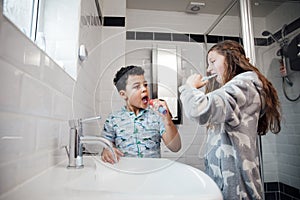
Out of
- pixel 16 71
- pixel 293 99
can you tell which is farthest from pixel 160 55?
pixel 293 99

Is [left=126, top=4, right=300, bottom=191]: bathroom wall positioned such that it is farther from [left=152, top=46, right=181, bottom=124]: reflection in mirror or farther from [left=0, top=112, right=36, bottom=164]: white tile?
[left=0, top=112, right=36, bottom=164]: white tile

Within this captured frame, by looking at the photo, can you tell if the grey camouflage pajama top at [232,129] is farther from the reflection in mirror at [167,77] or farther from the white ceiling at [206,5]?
the white ceiling at [206,5]

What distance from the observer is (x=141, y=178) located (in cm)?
62

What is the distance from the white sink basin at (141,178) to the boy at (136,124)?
4cm

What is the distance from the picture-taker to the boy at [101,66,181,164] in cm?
71

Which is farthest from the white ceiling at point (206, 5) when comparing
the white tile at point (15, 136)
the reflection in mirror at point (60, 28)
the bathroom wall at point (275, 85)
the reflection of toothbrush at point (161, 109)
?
the white tile at point (15, 136)

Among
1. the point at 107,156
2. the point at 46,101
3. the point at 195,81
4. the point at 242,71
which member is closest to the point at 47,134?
the point at 46,101

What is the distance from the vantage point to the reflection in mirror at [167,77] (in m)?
0.72

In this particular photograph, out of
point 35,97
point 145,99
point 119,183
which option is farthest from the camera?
point 145,99

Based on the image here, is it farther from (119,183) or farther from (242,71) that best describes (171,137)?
(242,71)

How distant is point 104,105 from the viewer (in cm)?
74

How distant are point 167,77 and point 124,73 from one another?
15cm

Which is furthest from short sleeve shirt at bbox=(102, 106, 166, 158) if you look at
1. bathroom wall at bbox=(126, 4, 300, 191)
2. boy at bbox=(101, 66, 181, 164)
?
bathroom wall at bbox=(126, 4, 300, 191)

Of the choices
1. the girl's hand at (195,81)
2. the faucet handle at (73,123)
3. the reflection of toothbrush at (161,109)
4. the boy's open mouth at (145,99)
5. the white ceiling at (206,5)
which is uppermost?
the white ceiling at (206,5)
